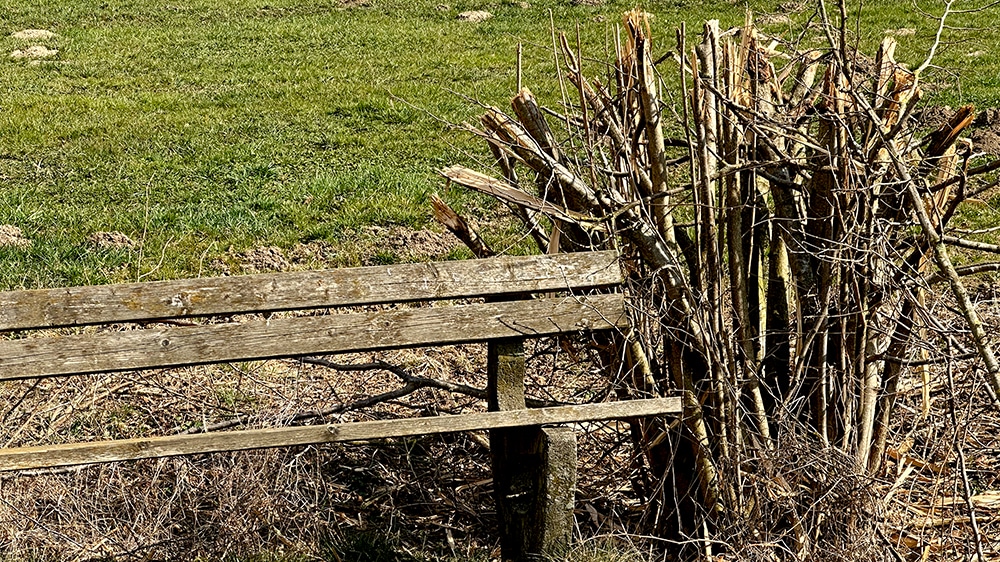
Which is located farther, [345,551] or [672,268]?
[345,551]

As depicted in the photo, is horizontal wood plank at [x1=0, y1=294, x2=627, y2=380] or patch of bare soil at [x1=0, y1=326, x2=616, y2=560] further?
patch of bare soil at [x1=0, y1=326, x2=616, y2=560]

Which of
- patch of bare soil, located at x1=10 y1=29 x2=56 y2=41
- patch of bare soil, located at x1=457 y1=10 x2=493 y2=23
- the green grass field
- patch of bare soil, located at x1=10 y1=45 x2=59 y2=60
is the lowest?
the green grass field

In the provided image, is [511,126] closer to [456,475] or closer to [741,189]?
[741,189]

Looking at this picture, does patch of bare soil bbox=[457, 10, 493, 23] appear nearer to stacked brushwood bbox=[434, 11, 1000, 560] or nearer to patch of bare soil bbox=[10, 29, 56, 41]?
patch of bare soil bbox=[10, 29, 56, 41]

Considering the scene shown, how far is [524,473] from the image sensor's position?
3453 mm

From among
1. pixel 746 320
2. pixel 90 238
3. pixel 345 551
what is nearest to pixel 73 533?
pixel 345 551

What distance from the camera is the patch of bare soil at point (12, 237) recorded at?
279 inches

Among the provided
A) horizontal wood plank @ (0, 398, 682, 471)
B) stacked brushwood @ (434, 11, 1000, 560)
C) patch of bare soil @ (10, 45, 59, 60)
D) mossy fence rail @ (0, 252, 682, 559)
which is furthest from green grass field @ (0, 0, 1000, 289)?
horizontal wood plank @ (0, 398, 682, 471)

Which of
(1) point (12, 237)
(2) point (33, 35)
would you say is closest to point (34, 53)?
(2) point (33, 35)

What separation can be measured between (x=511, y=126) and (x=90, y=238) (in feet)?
15.3

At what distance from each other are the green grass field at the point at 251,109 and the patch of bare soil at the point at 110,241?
0.07m

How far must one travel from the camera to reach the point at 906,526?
3621 mm

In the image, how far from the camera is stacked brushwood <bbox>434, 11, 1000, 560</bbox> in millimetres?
3260

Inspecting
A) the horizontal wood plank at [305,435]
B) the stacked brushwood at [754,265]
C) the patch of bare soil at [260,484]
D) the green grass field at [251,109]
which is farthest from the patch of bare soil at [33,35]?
the horizontal wood plank at [305,435]
